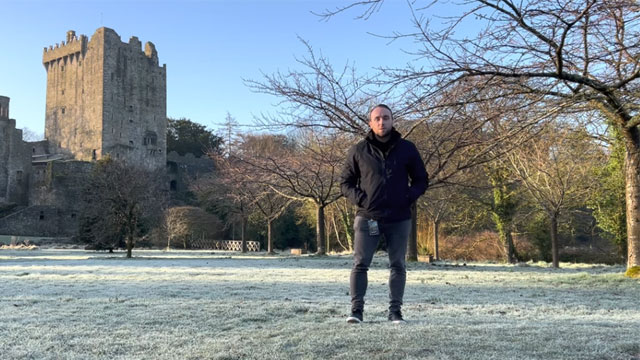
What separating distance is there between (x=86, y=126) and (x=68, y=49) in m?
9.77

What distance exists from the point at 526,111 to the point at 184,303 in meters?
5.47

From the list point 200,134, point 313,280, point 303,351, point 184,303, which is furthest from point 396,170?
point 200,134

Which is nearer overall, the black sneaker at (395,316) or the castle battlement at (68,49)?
the black sneaker at (395,316)

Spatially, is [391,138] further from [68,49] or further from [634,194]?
[68,49]

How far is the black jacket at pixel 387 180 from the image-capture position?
4.11 meters

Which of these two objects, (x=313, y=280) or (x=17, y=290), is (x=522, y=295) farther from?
(x=17, y=290)

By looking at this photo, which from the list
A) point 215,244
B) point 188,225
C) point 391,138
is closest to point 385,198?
point 391,138

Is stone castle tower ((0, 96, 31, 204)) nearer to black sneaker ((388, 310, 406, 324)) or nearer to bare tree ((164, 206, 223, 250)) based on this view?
bare tree ((164, 206, 223, 250))

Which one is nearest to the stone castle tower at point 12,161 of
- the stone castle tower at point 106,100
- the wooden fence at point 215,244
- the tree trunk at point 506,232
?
the stone castle tower at point 106,100

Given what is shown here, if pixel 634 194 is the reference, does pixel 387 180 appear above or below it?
below

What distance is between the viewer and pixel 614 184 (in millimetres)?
20281

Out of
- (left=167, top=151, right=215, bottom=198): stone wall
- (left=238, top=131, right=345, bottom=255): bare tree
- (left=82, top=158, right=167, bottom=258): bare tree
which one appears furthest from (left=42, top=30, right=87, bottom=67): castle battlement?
(left=238, top=131, right=345, bottom=255): bare tree

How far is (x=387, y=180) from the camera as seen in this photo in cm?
411

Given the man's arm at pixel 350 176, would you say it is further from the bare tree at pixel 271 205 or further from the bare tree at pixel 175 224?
the bare tree at pixel 175 224
